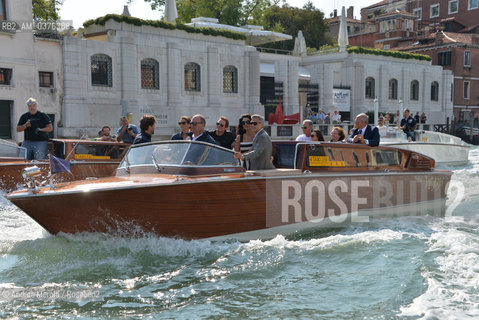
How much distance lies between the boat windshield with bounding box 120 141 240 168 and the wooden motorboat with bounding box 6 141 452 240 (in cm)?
1

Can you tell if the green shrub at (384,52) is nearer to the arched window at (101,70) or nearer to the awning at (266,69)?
the awning at (266,69)

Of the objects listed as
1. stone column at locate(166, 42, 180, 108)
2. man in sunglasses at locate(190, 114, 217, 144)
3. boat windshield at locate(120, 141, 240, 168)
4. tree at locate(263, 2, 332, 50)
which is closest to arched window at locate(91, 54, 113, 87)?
stone column at locate(166, 42, 180, 108)

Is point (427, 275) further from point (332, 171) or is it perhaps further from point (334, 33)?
point (334, 33)

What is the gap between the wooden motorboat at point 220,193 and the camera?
19.1 feet

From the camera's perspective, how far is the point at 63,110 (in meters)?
21.3

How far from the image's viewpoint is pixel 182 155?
6.64 m

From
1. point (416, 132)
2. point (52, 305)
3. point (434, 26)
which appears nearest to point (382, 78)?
point (416, 132)

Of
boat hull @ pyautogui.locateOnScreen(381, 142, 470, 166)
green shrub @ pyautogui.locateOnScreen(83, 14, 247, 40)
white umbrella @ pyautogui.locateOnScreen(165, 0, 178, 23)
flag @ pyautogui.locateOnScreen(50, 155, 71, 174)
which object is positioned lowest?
boat hull @ pyautogui.locateOnScreen(381, 142, 470, 166)

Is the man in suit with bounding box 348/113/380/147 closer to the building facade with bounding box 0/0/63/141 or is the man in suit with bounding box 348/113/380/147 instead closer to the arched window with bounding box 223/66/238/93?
the building facade with bounding box 0/0/63/141

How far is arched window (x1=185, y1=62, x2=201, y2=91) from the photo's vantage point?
26.7 metres

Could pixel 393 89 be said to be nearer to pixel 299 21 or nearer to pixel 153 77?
pixel 299 21

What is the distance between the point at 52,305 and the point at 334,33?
59035 millimetres

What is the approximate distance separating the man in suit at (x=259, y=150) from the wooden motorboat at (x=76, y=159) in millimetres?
4291

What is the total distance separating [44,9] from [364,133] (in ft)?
95.7
